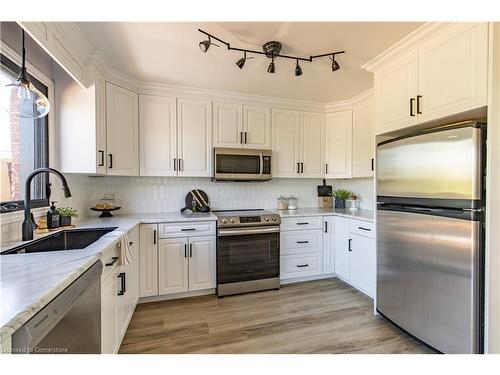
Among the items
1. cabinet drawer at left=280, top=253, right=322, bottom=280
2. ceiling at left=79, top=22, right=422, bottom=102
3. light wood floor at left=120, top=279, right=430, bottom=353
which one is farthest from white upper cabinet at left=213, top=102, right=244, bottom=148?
light wood floor at left=120, top=279, right=430, bottom=353

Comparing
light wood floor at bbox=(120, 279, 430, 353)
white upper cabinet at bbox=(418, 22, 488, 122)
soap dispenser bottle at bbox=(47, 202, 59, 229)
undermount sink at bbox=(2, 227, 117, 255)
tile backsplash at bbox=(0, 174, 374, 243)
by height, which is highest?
white upper cabinet at bbox=(418, 22, 488, 122)

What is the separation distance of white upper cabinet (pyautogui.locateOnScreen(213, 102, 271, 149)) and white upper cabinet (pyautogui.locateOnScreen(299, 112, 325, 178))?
1.79 feet

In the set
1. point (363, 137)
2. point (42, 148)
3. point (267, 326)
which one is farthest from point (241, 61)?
point (267, 326)

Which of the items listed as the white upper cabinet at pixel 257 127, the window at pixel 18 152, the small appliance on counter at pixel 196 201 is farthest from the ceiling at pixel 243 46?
the small appliance on counter at pixel 196 201

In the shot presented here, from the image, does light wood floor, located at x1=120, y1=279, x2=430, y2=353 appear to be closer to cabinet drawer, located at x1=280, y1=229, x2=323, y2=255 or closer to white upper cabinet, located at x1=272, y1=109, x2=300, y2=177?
cabinet drawer, located at x1=280, y1=229, x2=323, y2=255

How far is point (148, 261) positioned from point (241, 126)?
1942 mm

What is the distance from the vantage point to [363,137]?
3074 mm

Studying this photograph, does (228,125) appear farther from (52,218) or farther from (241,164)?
(52,218)

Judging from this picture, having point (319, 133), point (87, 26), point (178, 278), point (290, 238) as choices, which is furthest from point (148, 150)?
point (319, 133)

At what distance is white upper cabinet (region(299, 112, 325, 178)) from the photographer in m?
3.37

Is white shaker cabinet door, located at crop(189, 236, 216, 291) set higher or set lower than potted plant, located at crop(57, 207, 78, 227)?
lower

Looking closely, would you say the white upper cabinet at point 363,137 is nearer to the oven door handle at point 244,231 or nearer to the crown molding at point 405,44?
the crown molding at point 405,44

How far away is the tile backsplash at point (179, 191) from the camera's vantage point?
2641 millimetres

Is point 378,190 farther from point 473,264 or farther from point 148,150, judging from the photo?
point 148,150
